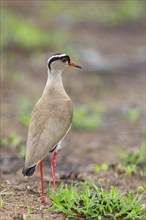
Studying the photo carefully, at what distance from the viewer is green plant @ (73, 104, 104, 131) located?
8.88m

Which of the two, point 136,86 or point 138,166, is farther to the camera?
point 136,86

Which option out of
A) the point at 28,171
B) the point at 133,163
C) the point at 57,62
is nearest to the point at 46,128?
the point at 28,171

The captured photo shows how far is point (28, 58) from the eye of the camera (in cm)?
1241

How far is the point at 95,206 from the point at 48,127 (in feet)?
2.73

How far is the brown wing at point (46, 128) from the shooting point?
194 inches

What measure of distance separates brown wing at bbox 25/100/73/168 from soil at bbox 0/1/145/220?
459 millimetres

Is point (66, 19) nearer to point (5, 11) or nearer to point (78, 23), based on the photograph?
point (78, 23)

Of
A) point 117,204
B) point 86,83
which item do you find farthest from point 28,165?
point 86,83

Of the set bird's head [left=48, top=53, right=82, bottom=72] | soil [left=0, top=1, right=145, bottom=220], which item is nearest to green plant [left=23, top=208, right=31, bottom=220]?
soil [left=0, top=1, right=145, bottom=220]

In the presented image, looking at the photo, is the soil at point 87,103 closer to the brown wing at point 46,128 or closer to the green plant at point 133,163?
the green plant at point 133,163

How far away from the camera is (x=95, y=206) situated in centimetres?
479

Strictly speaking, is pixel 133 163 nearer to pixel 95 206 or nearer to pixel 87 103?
pixel 95 206

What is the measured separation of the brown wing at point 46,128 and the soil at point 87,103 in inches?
18.1

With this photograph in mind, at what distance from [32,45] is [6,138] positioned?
5.44 meters
